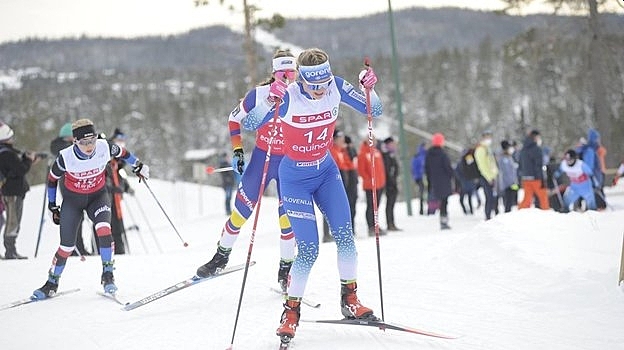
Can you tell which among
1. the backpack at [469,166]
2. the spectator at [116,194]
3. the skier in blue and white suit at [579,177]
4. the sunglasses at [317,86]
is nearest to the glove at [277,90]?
the sunglasses at [317,86]

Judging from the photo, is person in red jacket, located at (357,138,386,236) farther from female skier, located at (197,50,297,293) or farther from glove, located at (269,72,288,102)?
glove, located at (269,72,288,102)

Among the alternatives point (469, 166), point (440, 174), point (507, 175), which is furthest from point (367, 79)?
point (469, 166)

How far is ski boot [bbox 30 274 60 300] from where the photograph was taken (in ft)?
24.0

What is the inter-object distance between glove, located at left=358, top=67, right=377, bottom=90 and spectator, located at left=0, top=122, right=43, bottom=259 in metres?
8.24

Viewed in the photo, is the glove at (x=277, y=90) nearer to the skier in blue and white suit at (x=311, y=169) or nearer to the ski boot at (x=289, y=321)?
the skier in blue and white suit at (x=311, y=169)

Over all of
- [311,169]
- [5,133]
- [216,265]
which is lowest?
[216,265]

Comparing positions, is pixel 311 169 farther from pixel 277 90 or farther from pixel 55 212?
pixel 55 212

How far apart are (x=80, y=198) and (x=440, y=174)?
8.18m

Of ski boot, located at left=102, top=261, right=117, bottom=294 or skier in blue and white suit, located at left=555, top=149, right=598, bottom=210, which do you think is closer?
ski boot, located at left=102, top=261, right=117, bottom=294

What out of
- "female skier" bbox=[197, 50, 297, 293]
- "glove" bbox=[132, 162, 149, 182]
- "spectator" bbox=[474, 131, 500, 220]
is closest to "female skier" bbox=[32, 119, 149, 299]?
"glove" bbox=[132, 162, 149, 182]

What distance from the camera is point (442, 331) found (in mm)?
5078

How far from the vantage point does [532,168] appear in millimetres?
13523

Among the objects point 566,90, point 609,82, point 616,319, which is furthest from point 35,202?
point 566,90

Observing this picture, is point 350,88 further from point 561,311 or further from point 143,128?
point 143,128
